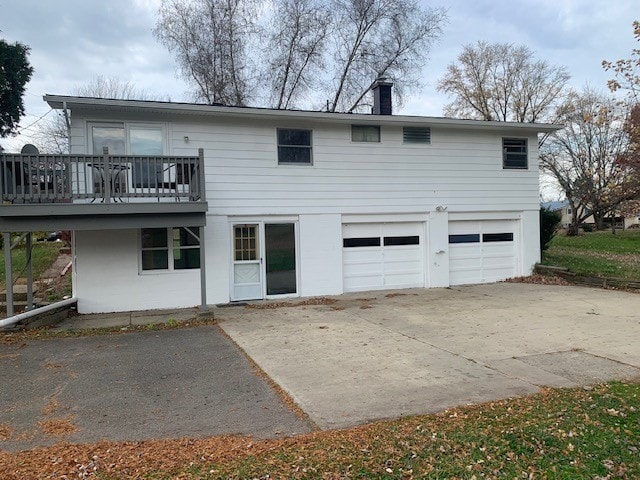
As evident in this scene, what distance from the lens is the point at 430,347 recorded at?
6.89 meters

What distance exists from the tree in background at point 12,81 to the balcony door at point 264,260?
18.9 m

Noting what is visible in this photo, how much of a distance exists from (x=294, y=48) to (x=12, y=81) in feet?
46.7

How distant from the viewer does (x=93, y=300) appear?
10.6 metres

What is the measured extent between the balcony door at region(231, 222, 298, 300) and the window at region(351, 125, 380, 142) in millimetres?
2993

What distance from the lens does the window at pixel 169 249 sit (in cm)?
1107

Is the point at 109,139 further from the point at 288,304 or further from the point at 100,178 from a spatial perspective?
the point at 288,304

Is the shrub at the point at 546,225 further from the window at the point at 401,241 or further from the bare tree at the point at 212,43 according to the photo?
the bare tree at the point at 212,43

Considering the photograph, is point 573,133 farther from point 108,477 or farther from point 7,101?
point 108,477

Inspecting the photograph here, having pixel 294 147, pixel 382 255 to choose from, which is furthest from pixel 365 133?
pixel 382 255

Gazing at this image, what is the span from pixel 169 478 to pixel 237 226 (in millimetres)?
8814

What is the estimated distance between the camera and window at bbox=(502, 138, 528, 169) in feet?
47.2

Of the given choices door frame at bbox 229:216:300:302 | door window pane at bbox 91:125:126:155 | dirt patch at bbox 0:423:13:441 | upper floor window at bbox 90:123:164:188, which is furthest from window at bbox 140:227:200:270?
dirt patch at bbox 0:423:13:441

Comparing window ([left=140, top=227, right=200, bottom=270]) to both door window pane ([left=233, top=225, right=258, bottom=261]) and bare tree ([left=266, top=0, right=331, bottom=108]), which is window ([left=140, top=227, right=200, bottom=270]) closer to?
door window pane ([left=233, top=225, right=258, bottom=261])

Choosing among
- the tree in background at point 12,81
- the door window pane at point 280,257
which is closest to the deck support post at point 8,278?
the door window pane at point 280,257
